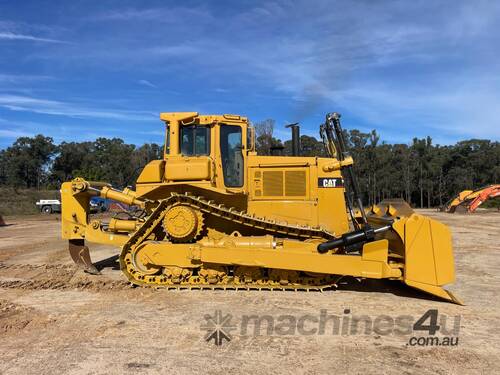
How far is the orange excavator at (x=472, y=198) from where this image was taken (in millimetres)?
35000

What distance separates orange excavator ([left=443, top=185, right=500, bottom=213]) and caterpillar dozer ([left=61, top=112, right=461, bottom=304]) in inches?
1226

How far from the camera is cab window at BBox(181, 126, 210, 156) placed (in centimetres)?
850

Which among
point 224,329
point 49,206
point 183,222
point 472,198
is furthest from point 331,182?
point 49,206

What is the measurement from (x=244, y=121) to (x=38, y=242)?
11.9 m

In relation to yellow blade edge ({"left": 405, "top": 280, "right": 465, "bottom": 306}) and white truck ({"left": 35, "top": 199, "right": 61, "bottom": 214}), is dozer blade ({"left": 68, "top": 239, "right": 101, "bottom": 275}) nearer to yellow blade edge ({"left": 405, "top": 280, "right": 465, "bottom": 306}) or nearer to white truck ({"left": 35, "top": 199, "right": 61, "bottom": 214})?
yellow blade edge ({"left": 405, "top": 280, "right": 465, "bottom": 306})

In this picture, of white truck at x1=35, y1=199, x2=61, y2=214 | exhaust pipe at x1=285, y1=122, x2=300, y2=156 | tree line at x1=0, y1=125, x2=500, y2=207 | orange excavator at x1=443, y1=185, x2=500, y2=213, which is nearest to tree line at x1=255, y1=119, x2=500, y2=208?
tree line at x1=0, y1=125, x2=500, y2=207

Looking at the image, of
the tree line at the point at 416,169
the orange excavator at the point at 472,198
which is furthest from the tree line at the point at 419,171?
the orange excavator at the point at 472,198

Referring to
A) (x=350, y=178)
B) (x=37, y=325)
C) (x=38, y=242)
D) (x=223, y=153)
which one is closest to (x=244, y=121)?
(x=223, y=153)

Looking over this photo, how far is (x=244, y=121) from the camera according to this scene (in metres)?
8.57

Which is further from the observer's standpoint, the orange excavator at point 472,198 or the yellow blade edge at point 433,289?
the orange excavator at point 472,198

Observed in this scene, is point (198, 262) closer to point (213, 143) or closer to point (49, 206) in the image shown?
point (213, 143)

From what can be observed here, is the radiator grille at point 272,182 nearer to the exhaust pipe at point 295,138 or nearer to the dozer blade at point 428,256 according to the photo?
the exhaust pipe at point 295,138

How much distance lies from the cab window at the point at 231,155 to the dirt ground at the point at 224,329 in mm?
2295

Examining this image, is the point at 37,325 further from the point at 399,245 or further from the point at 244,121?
the point at 399,245
